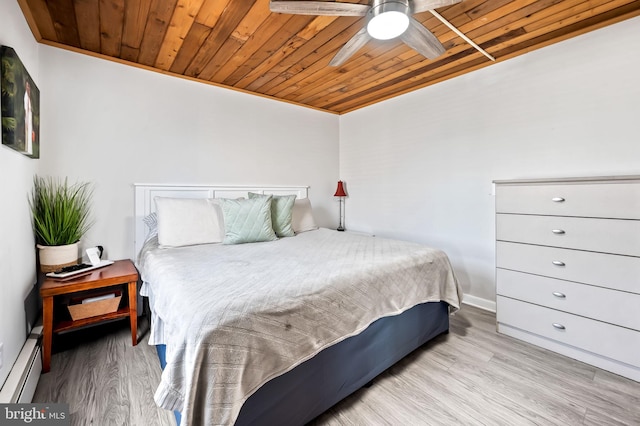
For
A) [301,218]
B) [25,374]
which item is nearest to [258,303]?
[25,374]

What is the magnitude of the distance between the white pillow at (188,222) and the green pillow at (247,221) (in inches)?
4.5

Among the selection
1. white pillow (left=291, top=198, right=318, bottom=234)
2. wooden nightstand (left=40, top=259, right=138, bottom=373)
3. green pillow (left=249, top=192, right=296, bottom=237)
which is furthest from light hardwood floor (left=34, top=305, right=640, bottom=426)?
white pillow (left=291, top=198, right=318, bottom=234)

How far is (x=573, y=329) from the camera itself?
1.88m

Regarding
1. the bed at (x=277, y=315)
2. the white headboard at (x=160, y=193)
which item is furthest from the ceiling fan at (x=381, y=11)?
the white headboard at (x=160, y=193)

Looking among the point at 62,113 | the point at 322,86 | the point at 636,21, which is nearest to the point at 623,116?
the point at 636,21

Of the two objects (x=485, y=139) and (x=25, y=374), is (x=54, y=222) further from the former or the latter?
(x=485, y=139)

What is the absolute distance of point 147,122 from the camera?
260cm

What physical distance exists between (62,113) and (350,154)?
3104mm

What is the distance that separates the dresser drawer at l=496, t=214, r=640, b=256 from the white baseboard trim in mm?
809

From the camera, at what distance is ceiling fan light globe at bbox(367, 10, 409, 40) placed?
1.49 m

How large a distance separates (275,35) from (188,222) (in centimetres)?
163

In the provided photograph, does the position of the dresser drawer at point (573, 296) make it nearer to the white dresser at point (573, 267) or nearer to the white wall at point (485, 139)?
the white dresser at point (573, 267)

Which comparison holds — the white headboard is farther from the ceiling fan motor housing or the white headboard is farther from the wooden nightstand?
the ceiling fan motor housing

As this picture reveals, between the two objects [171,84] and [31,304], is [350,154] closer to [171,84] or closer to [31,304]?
[171,84]
